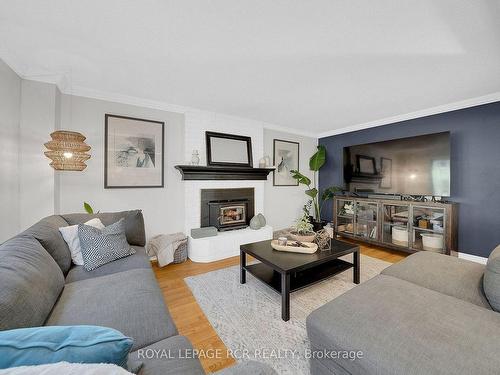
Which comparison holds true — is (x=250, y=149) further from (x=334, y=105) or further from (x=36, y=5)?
(x=36, y=5)

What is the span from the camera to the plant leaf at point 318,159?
14.9 feet

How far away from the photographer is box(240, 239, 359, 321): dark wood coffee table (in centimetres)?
173

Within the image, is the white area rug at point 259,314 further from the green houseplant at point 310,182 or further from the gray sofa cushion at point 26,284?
the green houseplant at point 310,182

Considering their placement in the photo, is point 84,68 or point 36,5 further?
point 84,68

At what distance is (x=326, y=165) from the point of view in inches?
191

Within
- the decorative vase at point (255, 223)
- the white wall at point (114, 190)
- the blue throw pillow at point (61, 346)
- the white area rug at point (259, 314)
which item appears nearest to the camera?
the blue throw pillow at point (61, 346)

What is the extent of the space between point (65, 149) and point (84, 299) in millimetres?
1505

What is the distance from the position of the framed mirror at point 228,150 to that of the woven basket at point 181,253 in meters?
1.30

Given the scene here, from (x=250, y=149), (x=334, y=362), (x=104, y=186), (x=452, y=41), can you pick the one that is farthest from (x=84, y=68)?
(x=452, y=41)

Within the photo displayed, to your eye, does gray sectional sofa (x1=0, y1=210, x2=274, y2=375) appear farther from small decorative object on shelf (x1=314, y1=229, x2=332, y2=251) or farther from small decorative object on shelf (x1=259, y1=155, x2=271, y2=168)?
small decorative object on shelf (x1=259, y1=155, x2=271, y2=168)

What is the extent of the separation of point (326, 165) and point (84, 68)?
4.43m

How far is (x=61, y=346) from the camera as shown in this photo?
21.8 inches

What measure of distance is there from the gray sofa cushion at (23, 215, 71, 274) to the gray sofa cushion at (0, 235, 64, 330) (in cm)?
11

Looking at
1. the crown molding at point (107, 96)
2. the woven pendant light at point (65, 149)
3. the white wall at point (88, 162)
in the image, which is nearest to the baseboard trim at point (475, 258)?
the white wall at point (88, 162)
